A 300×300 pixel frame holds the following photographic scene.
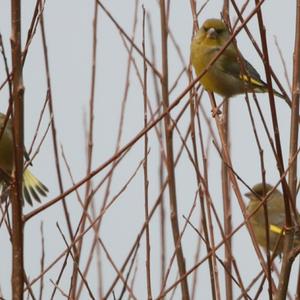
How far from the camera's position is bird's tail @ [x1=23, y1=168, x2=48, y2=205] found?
18.0 feet

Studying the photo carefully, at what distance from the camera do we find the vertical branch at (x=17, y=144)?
1.74m

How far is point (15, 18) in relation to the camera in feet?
5.71

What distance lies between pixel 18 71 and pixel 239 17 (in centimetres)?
71

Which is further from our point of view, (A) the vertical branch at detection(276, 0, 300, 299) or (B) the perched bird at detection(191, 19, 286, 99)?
(B) the perched bird at detection(191, 19, 286, 99)

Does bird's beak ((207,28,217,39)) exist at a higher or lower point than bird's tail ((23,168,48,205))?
higher

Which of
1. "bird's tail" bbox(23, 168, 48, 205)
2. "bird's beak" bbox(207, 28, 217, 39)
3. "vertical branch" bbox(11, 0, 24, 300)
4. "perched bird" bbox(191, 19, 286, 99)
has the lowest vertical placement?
"vertical branch" bbox(11, 0, 24, 300)

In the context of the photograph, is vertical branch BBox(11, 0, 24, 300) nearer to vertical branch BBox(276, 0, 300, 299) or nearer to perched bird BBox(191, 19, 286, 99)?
vertical branch BBox(276, 0, 300, 299)

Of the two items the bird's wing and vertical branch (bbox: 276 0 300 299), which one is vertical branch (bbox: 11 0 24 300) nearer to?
vertical branch (bbox: 276 0 300 299)

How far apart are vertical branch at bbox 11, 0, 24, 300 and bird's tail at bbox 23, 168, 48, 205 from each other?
368cm

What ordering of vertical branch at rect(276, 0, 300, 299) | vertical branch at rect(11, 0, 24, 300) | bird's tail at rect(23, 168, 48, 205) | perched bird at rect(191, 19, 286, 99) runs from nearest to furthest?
1. vertical branch at rect(11, 0, 24, 300)
2. vertical branch at rect(276, 0, 300, 299)
3. perched bird at rect(191, 19, 286, 99)
4. bird's tail at rect(23, 168, 48, 205)

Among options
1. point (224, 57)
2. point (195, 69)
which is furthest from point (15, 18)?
point (224, 57)

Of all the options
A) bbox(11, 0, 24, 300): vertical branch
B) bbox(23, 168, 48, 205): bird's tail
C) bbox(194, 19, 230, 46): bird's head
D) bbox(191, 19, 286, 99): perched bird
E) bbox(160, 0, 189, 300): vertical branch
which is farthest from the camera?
bbox(23, 168, 48, 205): bird's tail

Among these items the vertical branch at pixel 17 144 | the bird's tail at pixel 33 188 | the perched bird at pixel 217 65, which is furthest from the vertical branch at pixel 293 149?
the bird's tail at pixel 33 188

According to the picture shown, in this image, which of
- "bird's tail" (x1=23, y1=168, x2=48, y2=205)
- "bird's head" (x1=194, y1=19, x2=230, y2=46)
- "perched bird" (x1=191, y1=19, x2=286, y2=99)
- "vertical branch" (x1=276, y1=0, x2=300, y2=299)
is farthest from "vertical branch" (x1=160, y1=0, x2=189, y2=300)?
"bird's tail" (x1=23, y1=168, x2=48, y2=205)
